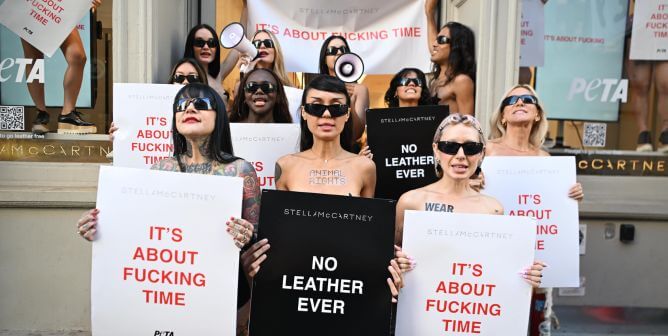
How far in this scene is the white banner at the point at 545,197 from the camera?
3398 millimetres

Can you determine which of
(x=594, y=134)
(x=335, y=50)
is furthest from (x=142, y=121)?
(x=594, y=134)

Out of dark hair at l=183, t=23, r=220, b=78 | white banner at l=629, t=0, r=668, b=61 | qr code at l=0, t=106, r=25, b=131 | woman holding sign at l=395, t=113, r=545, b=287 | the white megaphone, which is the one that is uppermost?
white banner at l=629, t=0, r=668, b=61

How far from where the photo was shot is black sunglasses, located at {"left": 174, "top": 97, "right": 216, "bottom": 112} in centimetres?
257

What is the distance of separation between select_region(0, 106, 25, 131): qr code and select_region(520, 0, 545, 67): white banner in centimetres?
453

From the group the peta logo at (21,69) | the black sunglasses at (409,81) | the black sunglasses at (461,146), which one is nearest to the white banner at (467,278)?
the black sunglasses at (461,146)

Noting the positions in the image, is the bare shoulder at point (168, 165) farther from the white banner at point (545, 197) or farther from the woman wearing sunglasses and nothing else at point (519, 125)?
the woman wearing sunglasses and nothing else at point (519, 125)

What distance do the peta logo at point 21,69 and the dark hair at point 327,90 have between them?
2996 millimetres

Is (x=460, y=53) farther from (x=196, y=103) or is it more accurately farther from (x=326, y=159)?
(x=196, y=103)

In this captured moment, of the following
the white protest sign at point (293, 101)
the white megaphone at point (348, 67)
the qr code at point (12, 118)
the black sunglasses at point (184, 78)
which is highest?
the white megaphone at point (348, 67)

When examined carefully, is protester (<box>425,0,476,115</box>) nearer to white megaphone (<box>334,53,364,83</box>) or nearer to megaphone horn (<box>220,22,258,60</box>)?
white megaphone (<box>334,53,364,83</box>)

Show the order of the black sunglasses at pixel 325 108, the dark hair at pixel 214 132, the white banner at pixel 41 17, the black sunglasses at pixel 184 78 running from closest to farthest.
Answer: the dark hair at pixel 214 132 < the black sunglasses at pixel 325 108 < the black sunglasses at pixel 184 78 < the white banner at pixel 41 17

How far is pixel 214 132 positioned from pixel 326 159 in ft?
2.28

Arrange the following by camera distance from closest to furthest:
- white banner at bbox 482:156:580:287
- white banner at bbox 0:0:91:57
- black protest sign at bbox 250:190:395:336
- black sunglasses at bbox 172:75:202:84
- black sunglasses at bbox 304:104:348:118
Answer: black protest sign at bbox 250:190:395:336
black sunglasses at bbox 304:104:348:118
white banner at bbox 482:156:580:287
black sunglasses at bbox 172:75:202:84
white banner at bbox 0:0:91:57

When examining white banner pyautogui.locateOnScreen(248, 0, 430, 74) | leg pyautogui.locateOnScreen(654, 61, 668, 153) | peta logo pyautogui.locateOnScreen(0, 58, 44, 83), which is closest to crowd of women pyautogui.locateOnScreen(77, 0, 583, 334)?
white banner pyautogui.locateOnScreen(248, 0, 430, 74)
